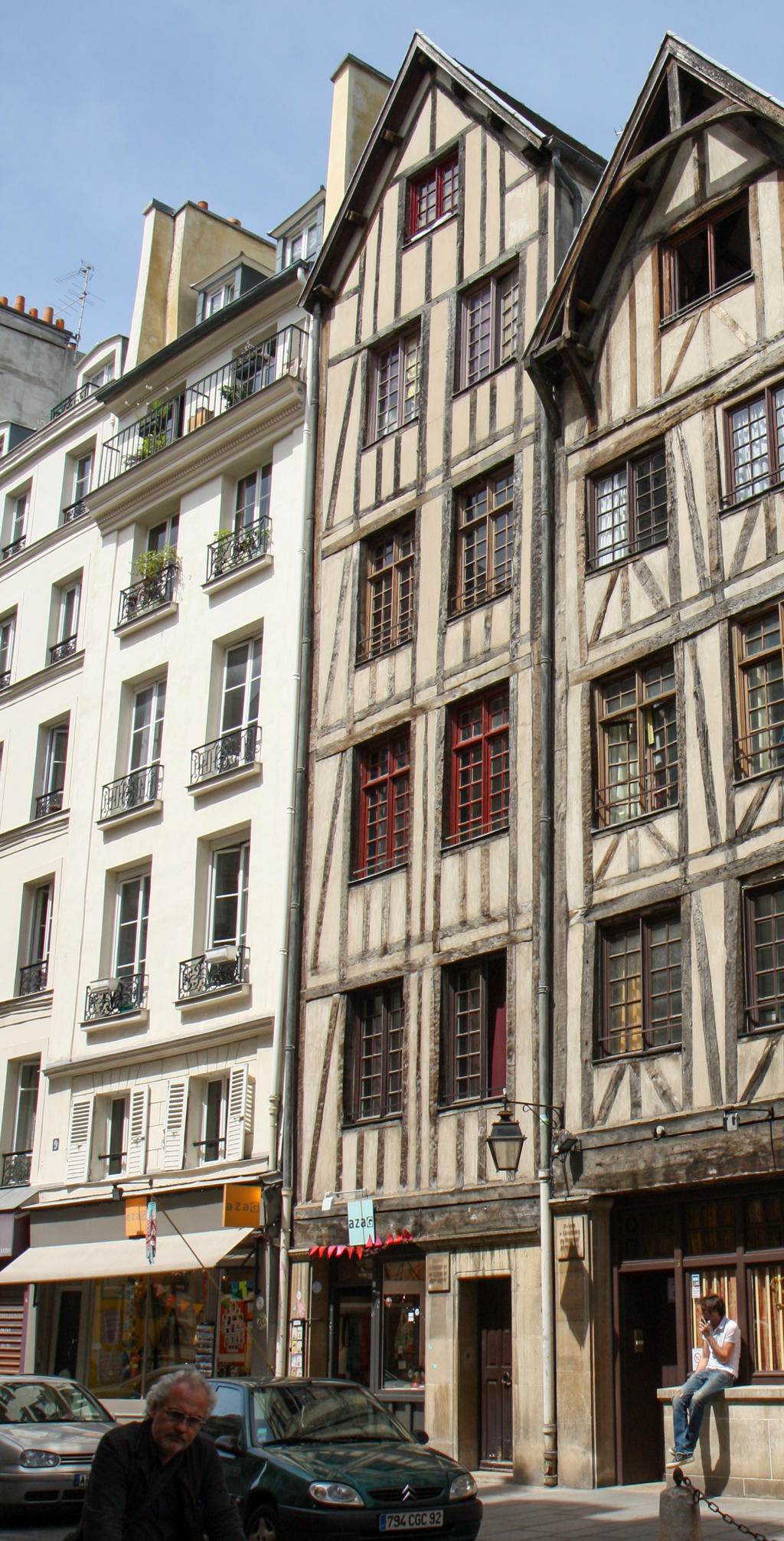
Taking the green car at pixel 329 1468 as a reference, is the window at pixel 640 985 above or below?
above

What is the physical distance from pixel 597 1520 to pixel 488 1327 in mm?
4172

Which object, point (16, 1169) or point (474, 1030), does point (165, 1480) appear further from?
point (16, 1169)

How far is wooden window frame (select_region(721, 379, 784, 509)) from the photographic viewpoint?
48.6 ft

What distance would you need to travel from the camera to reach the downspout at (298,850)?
60.7ft

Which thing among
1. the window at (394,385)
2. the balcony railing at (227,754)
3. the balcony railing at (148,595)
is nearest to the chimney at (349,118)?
the window at (394,385)

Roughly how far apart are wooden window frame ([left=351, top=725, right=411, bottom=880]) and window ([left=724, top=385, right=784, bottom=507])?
5.36 meters

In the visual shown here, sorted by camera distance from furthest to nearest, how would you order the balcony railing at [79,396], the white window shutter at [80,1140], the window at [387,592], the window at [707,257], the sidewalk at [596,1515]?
the balcony railing at [79,396] < the white window shutter at [80,1140] < the window at [387,592] < the window at [707,257] < the sidewalk at [596,1515]

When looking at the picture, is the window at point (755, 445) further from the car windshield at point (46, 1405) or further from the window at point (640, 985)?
the car windshield at point (46, 1405)

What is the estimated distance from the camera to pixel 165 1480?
5336 millimetres

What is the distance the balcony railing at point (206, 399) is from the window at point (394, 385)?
5.53ft

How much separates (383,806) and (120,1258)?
7.10 meters

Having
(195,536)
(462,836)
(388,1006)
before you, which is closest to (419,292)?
(195,536)

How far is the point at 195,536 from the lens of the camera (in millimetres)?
24391

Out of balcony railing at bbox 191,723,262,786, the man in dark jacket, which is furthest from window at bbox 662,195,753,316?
the man in dark jacket
